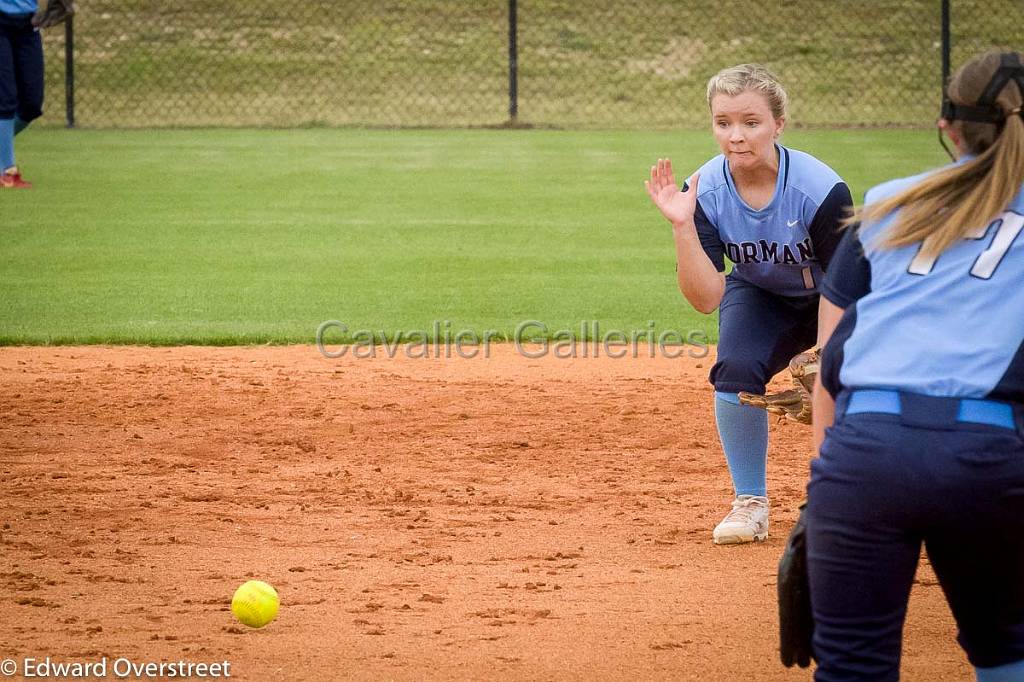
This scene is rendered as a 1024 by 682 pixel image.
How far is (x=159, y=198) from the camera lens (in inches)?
527

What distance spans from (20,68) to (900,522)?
11975mm

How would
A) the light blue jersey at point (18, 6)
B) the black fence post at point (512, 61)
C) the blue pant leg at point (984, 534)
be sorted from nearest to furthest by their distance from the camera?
the blue pant leg at point (984, 534) → the light blue jersey at point (18, 6) → the black fence post at point (512, 61)

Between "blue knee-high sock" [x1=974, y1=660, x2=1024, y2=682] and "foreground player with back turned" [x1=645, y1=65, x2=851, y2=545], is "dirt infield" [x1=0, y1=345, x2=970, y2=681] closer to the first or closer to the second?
"foreground player with back turned" [x1=645, y1=65, x2=851, y2=545]

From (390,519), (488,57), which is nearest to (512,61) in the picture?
(488,57)

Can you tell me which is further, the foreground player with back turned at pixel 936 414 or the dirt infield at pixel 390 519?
the dirt infield at pixel 390 519

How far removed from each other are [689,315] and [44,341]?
445cm

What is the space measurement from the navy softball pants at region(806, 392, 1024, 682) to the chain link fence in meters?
18.0

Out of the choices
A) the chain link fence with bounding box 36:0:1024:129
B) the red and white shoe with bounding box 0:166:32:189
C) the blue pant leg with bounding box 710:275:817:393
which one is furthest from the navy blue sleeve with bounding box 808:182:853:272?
the chain link fence with bounding box 36:0:1024:129

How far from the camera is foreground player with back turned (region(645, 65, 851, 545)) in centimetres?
422

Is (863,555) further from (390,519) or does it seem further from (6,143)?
(6,143)

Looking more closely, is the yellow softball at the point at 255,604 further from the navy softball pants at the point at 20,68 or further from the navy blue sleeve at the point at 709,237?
the navy softball pants at the point at 20,68

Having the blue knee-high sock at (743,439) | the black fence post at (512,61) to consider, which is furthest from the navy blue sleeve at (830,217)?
the black fence post at (512,61)

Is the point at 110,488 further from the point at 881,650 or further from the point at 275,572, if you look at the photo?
the point at 881,650

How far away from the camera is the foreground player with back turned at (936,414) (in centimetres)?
222
